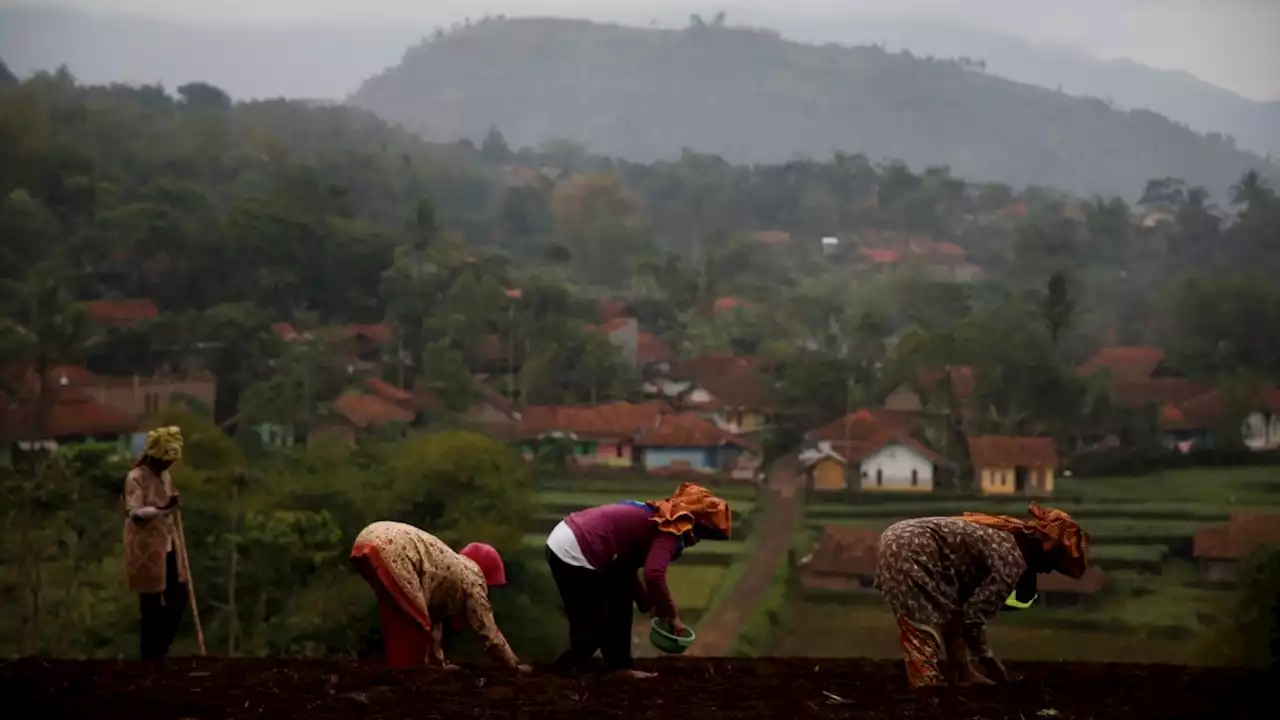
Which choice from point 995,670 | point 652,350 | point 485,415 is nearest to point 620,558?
point 995,670

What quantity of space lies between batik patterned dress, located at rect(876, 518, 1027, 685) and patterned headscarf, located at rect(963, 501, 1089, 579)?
A: 0.08m

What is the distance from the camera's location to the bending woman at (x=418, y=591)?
561 cm

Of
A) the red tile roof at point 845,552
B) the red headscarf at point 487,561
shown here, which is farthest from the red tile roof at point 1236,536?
the red headscarf at point 487,561

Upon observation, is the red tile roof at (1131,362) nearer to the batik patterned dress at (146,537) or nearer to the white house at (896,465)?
the white house at (896,465)

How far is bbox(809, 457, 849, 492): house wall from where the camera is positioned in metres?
9.31

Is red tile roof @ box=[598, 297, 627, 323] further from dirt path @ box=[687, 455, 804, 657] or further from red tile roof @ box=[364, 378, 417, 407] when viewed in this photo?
dirt path @ box=[687, 455, 804, 657]

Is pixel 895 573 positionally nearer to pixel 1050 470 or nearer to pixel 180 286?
pixel 1050 470

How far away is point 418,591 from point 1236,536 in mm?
5782

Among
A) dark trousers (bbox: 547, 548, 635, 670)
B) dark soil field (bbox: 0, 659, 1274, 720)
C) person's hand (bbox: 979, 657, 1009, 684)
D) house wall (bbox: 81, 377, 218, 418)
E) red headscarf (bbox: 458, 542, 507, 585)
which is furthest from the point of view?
house wall (bbox: 81, 377, 218, 418)

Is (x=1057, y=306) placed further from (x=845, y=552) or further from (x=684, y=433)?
(x=684, y=433)

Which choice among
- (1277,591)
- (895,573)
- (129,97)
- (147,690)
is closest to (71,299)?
(129,97)

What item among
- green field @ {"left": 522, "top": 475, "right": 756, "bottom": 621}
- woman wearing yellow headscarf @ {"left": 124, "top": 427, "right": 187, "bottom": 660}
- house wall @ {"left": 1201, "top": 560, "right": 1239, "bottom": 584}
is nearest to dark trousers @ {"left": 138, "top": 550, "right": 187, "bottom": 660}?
woman wearing yellow headscarf @ {"left": 124, "top": 427, "right": 187, "bottom": 660}

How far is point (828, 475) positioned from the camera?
9.34 m

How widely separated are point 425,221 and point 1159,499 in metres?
5.51
